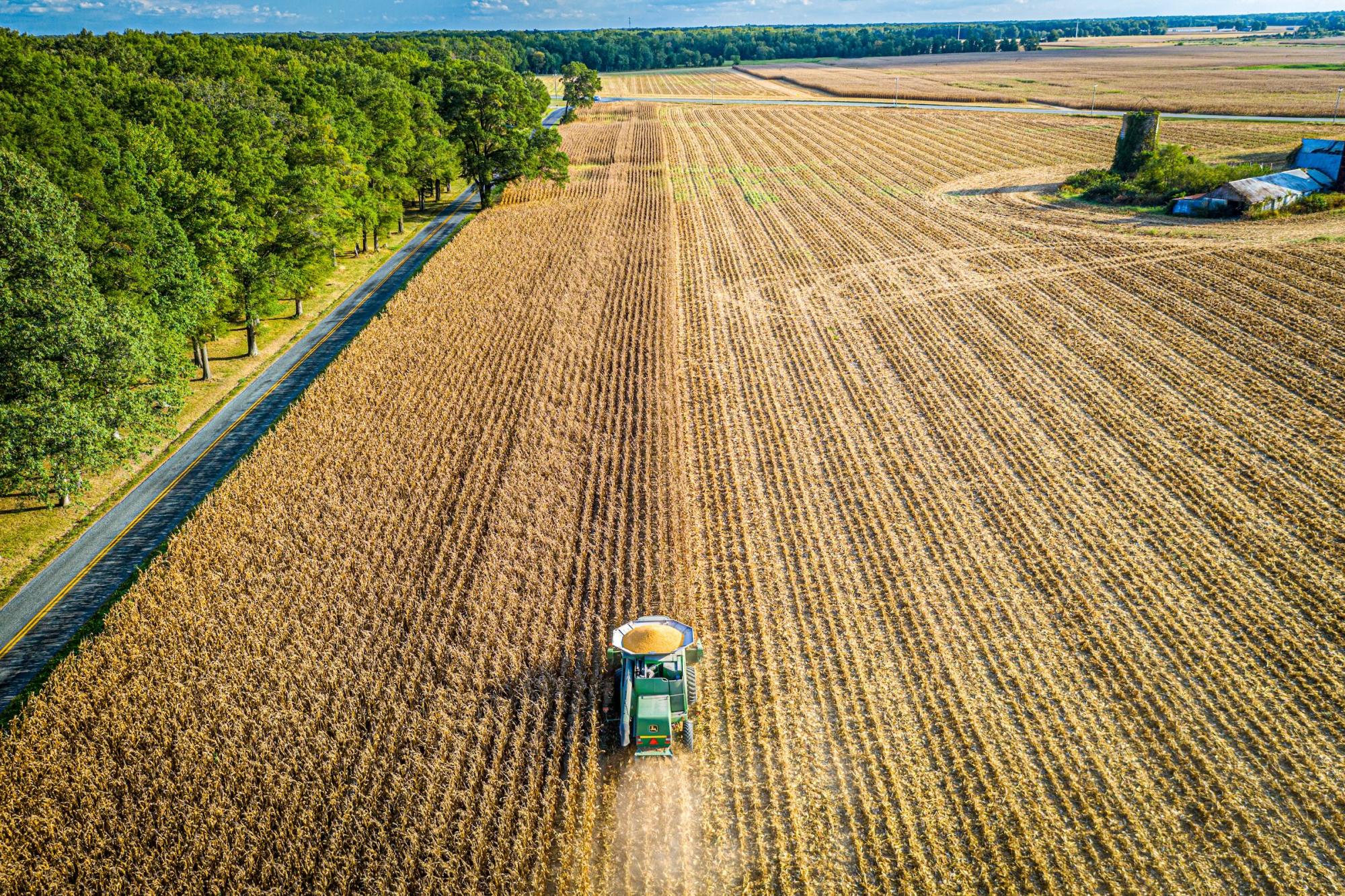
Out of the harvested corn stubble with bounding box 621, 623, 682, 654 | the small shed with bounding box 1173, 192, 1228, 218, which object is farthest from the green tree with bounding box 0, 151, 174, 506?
the small shed with bounding box 1173, 192, 1228, 218

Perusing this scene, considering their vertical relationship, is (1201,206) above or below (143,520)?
above

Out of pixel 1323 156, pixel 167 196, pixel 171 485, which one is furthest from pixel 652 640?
pixel 1323 156

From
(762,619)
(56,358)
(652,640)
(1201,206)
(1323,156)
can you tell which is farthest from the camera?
(1323,156)

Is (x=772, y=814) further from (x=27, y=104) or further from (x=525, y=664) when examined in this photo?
(x=27, y=104)

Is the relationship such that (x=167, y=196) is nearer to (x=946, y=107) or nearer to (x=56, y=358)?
(x=56, y=358)

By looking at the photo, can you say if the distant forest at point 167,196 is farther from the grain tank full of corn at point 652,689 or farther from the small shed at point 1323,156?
the small shed at point 1323,156

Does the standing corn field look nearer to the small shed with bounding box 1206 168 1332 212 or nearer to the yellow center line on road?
the yellow center line on road
